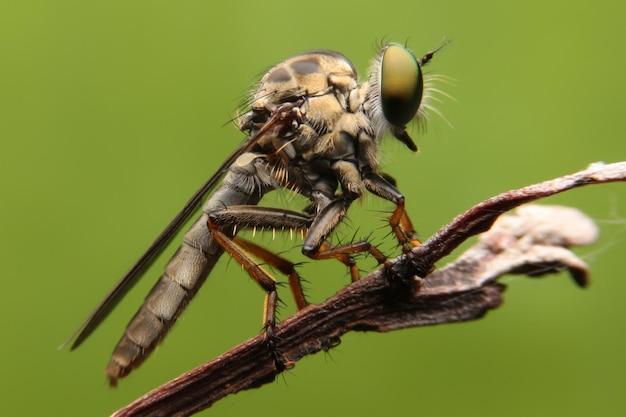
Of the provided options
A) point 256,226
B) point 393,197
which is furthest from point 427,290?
point 256,226

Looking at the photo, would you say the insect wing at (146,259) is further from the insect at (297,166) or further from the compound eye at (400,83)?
the compound eye at (400,83)

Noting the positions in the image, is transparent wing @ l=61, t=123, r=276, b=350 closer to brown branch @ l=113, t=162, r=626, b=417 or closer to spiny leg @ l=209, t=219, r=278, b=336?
spiny leg @ l=209, t=219, r=278, b=336

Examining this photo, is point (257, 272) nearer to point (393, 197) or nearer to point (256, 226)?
point (256, 226)

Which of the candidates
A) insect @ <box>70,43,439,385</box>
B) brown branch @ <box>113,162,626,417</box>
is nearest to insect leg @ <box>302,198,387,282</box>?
insect @ <box>70,43,439,385</box>

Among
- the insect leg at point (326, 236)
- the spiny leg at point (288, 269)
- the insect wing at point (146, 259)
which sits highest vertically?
the insect wing at point (146, 259)

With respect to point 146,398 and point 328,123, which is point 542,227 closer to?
point 328,123

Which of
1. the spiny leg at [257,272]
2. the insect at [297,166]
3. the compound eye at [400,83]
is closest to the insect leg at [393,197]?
the insect at [297,166]

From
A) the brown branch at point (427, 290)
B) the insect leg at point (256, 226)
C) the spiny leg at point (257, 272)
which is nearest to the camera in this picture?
the brown branch at point (427, 290)
